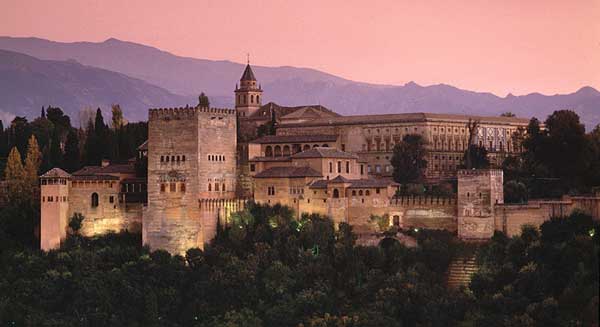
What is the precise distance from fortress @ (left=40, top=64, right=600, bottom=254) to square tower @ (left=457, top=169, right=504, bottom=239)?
0.12 feet

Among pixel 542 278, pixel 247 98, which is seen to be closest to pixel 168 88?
pixel 247 98

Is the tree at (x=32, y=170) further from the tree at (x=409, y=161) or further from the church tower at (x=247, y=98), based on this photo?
the church tower at (x=247, y=98)

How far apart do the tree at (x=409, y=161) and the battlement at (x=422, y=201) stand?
25.1ft

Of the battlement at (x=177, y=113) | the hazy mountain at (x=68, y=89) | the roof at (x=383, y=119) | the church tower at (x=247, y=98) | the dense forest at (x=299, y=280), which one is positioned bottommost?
the dense forest at (x=299, y=280)

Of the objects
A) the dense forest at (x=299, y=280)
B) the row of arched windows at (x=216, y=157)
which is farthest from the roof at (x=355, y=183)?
the row of arched windows at (x=216, y=157)

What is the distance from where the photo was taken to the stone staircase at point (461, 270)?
41.9 meters

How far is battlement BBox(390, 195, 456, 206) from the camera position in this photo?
4462 centimetres

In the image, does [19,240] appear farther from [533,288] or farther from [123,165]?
[533,288]

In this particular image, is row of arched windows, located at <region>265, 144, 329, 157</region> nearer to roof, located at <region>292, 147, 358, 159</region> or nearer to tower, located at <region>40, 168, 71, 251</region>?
roof, located at <region>292, 147, 358, 159</region>

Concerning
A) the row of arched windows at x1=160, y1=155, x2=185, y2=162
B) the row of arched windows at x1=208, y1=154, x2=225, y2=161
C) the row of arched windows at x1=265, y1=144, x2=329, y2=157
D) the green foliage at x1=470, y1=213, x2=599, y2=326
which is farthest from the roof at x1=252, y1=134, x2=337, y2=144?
the green foliage at x1=470, y1=213, x2=599, y2=326

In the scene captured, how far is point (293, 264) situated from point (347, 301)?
10.5ft

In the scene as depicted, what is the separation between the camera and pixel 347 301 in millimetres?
41281

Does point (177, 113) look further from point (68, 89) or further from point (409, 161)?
point (68, 89)

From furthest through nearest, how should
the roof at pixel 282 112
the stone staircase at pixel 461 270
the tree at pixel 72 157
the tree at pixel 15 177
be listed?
the roof at pixel 282 112 < the tree at pixel 72 157 < the tree at pixel 15 177 < the stone staircase at pixel 461 270
